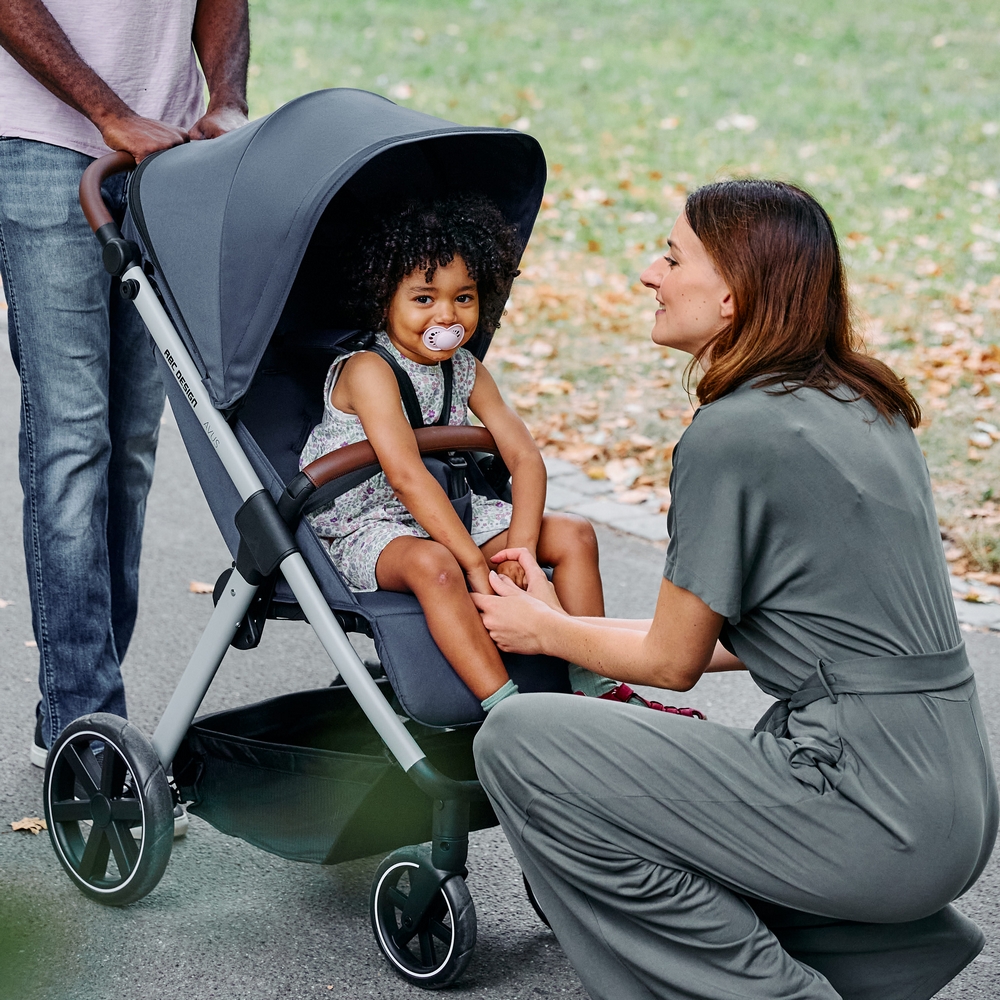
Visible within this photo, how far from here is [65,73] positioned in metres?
2.93

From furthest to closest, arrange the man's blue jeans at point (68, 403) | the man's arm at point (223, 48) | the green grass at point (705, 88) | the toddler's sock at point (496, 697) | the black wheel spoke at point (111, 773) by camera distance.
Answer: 1. the green grass at point (705, 88)
2. the man's arm at point (223, 48)
3. the man's blue jeans at point (68, 403)
4. the black wheel spoke at point (111, 773)
5. the toddler's sock at point (496, 697)

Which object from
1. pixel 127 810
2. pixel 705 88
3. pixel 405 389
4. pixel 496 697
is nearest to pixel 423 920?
pixel 496 697

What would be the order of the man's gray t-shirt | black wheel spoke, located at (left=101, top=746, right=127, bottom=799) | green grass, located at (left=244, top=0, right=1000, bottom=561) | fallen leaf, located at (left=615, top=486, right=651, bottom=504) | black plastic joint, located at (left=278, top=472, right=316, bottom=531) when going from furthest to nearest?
1. green grass, located at (left=244, top=0, right=1000, bottom=561)
2. fallen leaf, located at (left=615, top=486, right=651, bottom=504)
3. black wheel spoke, located at (left=101, top=746, right=127, bottom=799)
4. black plastic joint, located at (left=278, top=472, right=316, bottom=531)
5. the man's gray t-shirt

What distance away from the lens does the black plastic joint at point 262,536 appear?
2559 mm

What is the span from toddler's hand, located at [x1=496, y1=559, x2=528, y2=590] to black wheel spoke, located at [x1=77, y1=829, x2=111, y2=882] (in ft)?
3.34

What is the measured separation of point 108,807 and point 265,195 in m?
1.29

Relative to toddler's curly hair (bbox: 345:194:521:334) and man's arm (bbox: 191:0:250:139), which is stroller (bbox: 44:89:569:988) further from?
man's arm (bbox: 191:0:250:139)

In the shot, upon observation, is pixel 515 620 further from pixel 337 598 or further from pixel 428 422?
pixel 428 422

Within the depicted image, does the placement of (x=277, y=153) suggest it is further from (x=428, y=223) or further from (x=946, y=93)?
(x=946, y=93)

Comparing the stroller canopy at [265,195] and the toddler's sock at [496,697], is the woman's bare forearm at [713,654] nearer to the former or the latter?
the toddler's sock at [496,697]

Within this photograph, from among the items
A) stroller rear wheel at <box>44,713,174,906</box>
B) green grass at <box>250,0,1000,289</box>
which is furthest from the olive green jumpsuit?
green grass at <box>250,0,1000,289</box>

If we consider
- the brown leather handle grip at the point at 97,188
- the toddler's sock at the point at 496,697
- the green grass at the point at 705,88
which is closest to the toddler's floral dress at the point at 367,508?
the toddler's sock at the point at 496,697

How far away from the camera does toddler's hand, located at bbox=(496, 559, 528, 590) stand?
108 inches

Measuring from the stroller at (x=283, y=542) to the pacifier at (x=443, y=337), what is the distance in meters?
0.18
